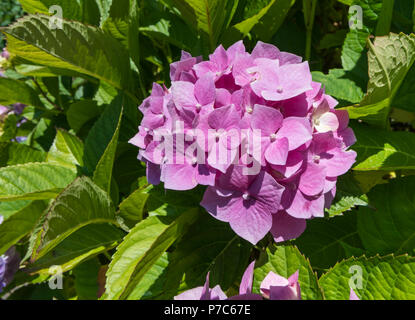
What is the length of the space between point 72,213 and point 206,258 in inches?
11.0

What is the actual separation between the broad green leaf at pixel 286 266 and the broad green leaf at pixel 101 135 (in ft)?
1.66

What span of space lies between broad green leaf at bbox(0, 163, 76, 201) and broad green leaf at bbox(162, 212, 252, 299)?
1.01 feet

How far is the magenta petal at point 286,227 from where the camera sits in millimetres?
653

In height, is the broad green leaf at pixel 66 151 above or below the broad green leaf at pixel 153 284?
above

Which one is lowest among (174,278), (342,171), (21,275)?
(21,275)

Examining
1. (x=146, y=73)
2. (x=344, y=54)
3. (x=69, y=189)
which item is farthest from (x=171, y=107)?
(x=146, y=73)

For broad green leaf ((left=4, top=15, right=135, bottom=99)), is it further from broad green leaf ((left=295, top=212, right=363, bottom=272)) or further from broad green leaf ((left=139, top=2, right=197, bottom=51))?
broad green leaf ((left=295, top=212, right=363, bottom=272))

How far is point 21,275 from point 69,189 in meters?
0.44

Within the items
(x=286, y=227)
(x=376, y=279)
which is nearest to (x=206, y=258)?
(x=286, y=227)

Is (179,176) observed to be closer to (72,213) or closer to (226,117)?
(226,117)

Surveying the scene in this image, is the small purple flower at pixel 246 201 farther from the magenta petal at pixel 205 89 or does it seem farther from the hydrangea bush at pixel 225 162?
the magenta petal at pixel 205 89

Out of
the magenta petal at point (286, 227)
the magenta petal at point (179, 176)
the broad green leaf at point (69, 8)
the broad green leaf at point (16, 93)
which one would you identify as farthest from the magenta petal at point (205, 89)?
the broad green leaf at point (16, 93)

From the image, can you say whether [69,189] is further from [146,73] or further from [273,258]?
[146,73]

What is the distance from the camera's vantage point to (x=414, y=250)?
0.74 meters
